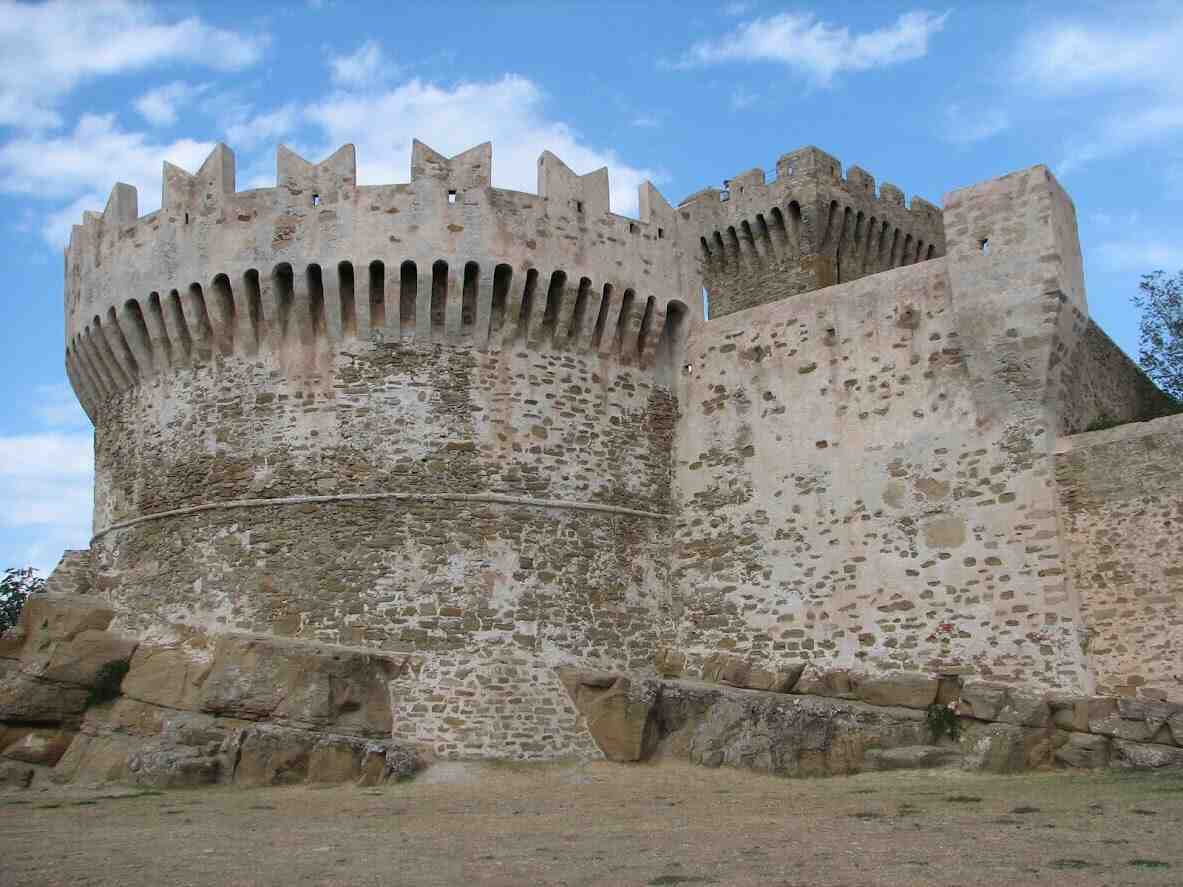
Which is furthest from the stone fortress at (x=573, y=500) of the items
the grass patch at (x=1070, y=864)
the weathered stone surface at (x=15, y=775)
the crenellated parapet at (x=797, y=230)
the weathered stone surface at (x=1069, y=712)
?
the crenellated parapet at (x=797, y=230)

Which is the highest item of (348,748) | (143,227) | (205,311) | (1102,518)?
(143,227)

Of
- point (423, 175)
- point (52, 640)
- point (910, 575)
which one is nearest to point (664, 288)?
point (423, 175)

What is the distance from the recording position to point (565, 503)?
13.8 metres

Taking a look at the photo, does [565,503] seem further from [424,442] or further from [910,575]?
[910,575]

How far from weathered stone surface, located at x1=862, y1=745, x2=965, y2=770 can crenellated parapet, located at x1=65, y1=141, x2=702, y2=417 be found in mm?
5377

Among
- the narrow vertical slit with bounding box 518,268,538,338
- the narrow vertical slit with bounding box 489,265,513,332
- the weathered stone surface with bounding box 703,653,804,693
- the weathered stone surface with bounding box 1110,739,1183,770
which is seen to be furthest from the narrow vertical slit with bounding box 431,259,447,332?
the weathered stone surface with bounding box 1110,739,1183,770

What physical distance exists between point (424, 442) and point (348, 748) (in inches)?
127

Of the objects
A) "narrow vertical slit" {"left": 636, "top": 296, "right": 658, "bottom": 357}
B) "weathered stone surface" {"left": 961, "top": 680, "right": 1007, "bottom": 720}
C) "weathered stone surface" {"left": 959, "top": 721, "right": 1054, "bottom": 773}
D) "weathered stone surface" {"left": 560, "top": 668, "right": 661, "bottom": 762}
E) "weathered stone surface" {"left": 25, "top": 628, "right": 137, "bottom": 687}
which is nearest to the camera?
"weathered stone surface" {"left": 959, "top": 721, "right": 1054, "bottom": 773}

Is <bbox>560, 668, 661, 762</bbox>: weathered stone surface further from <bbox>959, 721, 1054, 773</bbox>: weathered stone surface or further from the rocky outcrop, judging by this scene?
<bbox>959, 721, 1054, 773</bbox>: weathered stone surface

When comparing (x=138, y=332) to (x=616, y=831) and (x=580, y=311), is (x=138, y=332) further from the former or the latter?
(x=616, y=831)

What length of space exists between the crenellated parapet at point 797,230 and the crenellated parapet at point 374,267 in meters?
4.74

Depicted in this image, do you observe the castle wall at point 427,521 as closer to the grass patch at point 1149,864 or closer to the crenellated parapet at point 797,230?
the crenellated parapet at point 797,230

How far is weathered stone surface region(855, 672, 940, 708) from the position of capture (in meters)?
12.1

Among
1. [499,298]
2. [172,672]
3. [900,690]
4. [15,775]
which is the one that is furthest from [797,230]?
[15,775]
